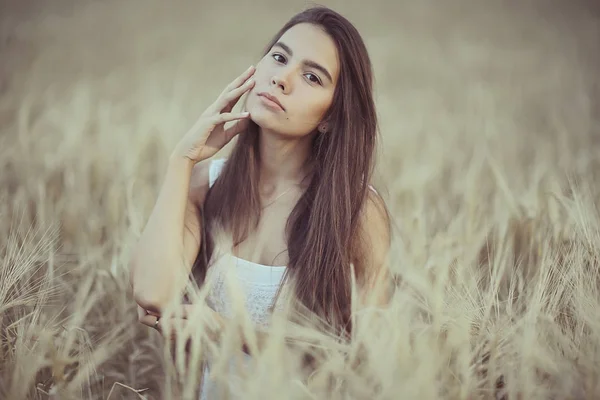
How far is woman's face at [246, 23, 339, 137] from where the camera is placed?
3.82 ft

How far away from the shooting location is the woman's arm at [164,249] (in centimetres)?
112

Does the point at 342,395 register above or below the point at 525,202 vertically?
below

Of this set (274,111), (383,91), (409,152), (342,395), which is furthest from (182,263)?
(383,91)

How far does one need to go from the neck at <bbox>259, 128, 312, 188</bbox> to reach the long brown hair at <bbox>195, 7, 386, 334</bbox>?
0.01m

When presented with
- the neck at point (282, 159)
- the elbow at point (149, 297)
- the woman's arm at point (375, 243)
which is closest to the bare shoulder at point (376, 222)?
the woman's arm at point (375, 243)

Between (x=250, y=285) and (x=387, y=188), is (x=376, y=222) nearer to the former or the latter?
(x=250, y=285)

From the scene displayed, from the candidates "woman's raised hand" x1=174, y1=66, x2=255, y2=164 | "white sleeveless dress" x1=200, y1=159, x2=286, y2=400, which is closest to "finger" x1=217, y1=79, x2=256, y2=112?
"woman's raised hand" x1=174, y1=66, x2=255, y2=164

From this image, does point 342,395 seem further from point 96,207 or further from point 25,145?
Result: point 25,145

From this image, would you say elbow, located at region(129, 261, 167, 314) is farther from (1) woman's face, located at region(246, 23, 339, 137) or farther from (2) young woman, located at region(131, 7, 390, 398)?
(1) woman's face, located at region(246, 23, 339, 137)

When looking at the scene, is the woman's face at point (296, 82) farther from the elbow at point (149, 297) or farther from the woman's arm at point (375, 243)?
the elbow at point (149, 297)

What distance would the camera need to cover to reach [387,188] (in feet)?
5.18

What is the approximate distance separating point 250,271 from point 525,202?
1.73 ft

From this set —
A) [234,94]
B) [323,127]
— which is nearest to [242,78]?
[234,94]

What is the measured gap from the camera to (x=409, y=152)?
1788 mm
